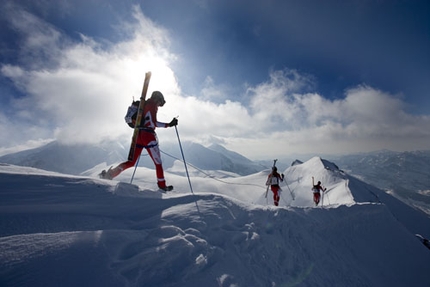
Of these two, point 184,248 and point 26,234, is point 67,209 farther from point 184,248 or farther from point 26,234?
point 184,248

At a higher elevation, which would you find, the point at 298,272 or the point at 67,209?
the point at 67,209

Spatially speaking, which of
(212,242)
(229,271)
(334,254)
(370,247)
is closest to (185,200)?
(212,242)

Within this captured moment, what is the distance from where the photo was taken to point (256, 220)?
530 cm

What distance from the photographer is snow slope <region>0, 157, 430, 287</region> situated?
109 inches

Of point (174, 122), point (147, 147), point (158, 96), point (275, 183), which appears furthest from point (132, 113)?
point (275, 183)

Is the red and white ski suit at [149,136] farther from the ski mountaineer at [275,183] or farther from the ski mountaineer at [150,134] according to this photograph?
the ski mountaineer at [275,183]

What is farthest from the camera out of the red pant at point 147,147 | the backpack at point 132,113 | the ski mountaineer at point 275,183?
the ski mountaineer at point 275,183

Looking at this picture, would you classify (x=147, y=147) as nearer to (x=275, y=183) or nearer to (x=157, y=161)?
(x=157, y=161)

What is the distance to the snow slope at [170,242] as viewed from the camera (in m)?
2.77

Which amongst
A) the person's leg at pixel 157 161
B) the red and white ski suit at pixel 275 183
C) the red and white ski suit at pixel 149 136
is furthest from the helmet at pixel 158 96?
the red and white ski suit at pixel 275 183

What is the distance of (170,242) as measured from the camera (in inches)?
141

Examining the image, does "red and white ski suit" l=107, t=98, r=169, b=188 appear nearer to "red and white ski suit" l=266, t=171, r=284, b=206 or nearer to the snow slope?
the snow slope

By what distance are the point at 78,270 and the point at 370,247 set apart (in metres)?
8.58

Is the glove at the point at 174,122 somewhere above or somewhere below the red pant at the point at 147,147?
above
